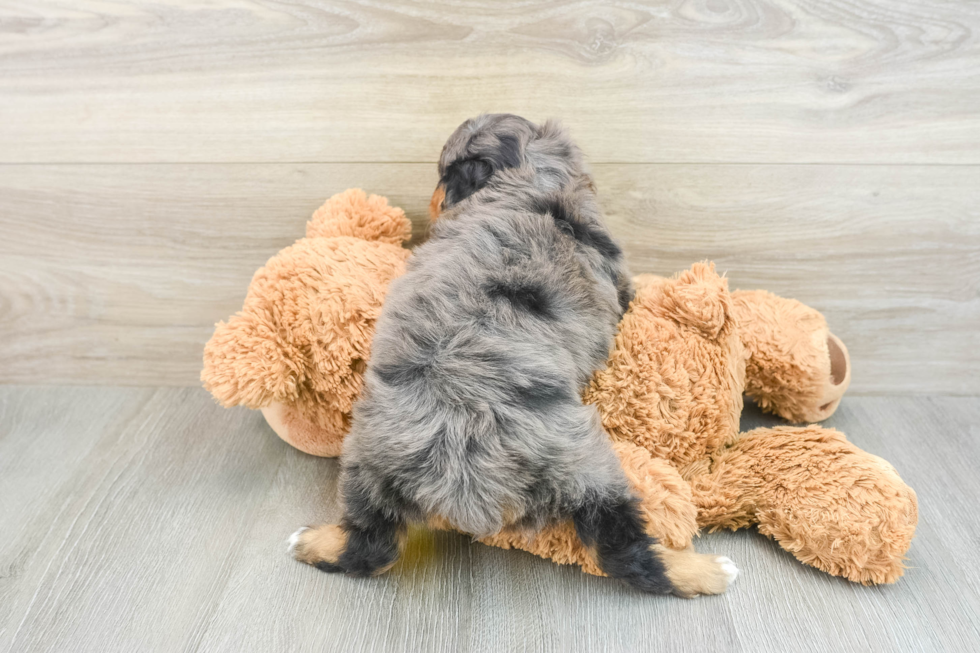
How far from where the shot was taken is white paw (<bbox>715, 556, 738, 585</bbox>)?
999 millimetres

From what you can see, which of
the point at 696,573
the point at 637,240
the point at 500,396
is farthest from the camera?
the point at 637,240

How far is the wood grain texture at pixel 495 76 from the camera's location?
47.1 inches

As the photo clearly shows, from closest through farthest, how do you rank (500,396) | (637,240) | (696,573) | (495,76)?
(500,396), (696,573), (495,76), (637,240)

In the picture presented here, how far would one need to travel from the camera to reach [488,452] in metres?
0.86

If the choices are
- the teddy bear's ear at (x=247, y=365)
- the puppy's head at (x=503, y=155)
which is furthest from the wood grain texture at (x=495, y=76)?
the teddy bear's ear at (x=247, y=365)

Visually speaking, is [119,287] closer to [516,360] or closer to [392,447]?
[392,447]

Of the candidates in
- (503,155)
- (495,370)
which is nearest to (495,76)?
(503,155)

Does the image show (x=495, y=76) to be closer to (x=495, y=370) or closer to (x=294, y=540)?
(x=495, y=370)

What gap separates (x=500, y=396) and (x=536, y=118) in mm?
646

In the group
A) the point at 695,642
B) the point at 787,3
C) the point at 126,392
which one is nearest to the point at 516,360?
the point at 695,642

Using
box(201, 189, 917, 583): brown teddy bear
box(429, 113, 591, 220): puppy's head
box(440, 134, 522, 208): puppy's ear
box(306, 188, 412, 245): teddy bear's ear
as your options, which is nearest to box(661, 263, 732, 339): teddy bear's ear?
box(201, 189, 917, 583): brown teddy bear

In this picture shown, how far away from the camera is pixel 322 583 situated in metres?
1.02

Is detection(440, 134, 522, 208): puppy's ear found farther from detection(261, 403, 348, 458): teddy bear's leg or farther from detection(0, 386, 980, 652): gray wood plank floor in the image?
detection(0, 386, 980, 652): gray wood plank floor

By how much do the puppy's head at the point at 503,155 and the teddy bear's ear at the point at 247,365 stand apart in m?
0.37
